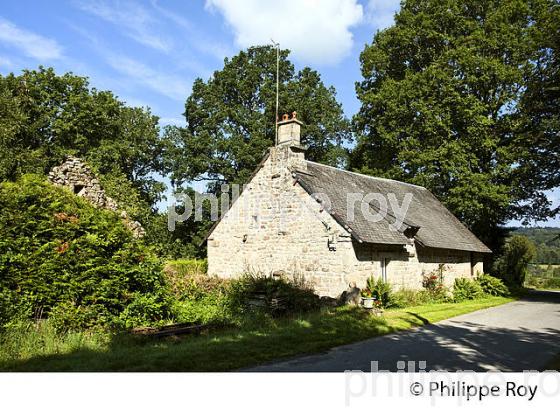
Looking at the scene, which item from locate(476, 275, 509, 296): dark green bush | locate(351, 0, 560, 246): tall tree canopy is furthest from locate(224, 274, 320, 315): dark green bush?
locate(351, 0, 560, 246): tall tree canopy

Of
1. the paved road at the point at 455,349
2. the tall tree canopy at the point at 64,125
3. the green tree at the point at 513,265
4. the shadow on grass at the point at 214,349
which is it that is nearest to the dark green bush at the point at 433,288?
the paved road at the point at 455,349

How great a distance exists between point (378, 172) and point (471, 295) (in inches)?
495

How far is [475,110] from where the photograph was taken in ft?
91.3

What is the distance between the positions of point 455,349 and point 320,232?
862 cm

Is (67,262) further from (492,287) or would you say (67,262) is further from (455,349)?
(492,287)

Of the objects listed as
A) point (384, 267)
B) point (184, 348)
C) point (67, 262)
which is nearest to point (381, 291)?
point (384, 267)

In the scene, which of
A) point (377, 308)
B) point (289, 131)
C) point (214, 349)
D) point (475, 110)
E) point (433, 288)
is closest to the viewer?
point (214, 349)

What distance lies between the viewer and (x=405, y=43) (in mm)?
32281

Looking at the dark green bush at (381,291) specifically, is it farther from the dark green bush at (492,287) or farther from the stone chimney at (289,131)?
the dark green bush at (492,287)

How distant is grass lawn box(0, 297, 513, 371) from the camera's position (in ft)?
24.2

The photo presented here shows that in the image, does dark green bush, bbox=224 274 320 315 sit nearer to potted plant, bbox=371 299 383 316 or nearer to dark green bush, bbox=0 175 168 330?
potted plant, bbox=371 299 383 316

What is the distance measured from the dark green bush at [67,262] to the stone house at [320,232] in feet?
24.7

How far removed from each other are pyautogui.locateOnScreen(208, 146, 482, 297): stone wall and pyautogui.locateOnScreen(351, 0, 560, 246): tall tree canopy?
7846 millimetres

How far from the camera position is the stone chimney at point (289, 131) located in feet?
62.1
